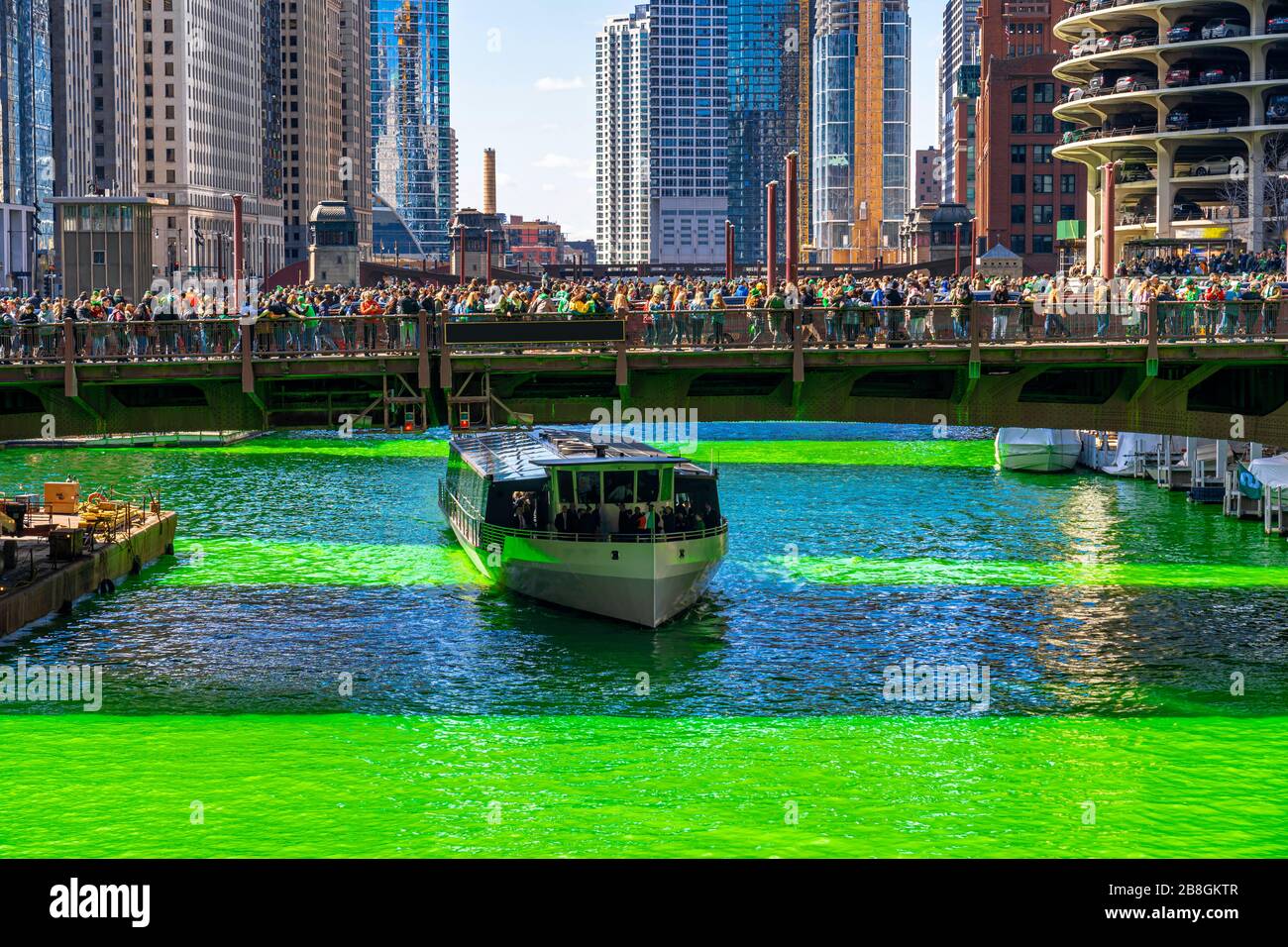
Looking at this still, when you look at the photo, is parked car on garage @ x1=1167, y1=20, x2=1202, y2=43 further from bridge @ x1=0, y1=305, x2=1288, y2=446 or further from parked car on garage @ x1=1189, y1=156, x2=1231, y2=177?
bridge @ x1=0, y1=305, x2=1288, y2=446

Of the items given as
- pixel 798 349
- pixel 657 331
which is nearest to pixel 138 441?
pixel 657 331

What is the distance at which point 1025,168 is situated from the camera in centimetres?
18938

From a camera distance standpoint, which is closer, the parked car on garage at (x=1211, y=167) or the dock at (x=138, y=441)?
the dock at (x=138, y=441)

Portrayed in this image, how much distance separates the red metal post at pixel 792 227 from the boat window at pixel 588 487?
13.2 meters

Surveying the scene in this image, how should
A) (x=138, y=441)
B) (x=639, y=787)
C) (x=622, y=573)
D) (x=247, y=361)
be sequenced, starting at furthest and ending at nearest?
1. (x=138, y=441)
2. (x=622, y=573)
3. (x=247, y=361)
4. (x=639, y=787)

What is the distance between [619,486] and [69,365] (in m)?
15.0

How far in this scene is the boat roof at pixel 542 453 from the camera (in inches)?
1980

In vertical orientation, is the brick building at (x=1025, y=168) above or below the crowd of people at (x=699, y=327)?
above

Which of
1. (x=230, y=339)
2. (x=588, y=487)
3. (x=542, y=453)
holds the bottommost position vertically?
(x=588, y=487)

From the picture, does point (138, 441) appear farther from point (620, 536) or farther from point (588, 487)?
point (620, 536)

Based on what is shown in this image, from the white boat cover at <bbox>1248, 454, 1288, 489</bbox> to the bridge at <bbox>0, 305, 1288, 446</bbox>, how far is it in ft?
40.5

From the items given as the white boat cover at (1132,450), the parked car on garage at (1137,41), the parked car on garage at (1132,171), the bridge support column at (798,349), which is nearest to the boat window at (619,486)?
the bridge support column at (798,349)

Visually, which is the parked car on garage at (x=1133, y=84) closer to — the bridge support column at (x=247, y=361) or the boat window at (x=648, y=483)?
the boat window at (x=648, y=483)
